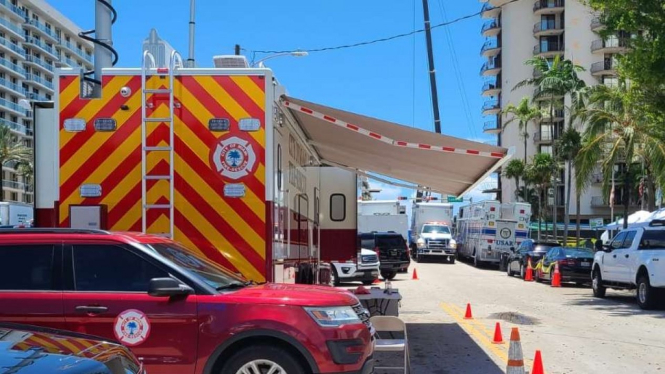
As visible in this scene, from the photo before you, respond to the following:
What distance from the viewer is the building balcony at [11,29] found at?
8462 cm

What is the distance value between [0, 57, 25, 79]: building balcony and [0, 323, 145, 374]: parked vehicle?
296 ft

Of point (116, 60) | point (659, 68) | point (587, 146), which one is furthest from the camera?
point (587, 146)

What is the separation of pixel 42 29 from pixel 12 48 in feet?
28.0

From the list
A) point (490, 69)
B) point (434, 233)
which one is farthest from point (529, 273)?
point (490, 69)

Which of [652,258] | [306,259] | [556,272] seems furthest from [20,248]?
[556,272]

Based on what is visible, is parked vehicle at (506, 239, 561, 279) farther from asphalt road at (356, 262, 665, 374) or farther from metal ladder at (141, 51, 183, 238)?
metal ladder at (141, 51, 183, 238)

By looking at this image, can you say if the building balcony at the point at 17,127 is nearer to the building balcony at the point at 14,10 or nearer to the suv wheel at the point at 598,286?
the building balcony at the point at 14,10

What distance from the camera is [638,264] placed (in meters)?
16.8

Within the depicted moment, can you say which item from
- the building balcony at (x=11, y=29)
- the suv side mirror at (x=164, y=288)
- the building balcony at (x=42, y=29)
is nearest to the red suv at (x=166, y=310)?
the suv side mirror at (x=164, y=288)

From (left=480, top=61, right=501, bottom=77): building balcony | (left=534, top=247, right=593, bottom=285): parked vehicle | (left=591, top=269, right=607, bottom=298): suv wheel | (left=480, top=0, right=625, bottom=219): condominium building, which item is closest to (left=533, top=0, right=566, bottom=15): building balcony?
(left=480, top=0, right=625, bottom=219): condominium building

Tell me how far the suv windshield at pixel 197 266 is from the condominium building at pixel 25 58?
259ft

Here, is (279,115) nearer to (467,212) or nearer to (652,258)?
(652,258)

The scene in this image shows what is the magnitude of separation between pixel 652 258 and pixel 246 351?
1323 cm

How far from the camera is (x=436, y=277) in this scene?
2811 centimetres
